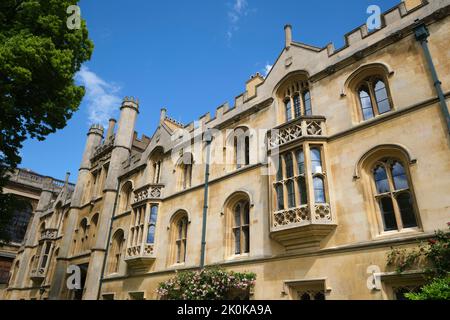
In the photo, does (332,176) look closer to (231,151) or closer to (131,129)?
(231,151)

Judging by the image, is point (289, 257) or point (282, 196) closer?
point (289, 257)

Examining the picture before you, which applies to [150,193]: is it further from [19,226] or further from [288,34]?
[19,226]

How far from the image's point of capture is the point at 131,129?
87.1ft

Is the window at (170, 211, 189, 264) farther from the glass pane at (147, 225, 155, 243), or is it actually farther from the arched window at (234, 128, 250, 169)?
the arched window at (234, 128, 250, 169)

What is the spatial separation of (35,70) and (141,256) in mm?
10780

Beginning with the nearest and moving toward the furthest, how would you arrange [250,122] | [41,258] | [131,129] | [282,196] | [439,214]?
[439,214], [282,196], [250,122], [131,129], [41,258]

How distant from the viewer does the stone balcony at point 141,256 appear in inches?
706

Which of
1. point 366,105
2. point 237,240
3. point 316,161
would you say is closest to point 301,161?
point 316,161

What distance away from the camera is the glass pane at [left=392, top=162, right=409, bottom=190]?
1030cm

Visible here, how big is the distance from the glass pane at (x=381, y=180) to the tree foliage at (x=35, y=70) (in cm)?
1221

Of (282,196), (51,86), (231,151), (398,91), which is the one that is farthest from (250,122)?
(51,86)

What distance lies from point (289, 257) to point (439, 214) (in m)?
5.11

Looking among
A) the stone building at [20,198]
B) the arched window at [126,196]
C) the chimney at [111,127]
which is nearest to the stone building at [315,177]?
the arched window at [126,196]
